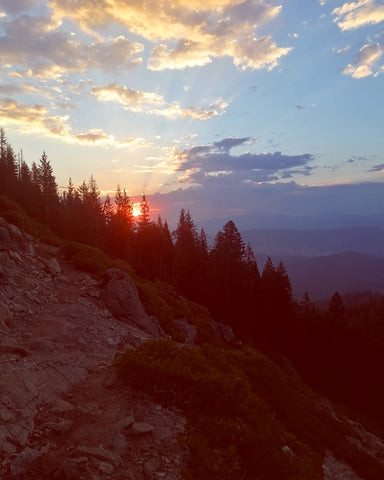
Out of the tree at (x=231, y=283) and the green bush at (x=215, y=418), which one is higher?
the green bush at (x=215, y=418)

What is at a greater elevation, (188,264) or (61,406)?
(61,406)

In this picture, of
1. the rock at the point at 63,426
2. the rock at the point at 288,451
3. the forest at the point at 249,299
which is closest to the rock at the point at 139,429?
the rock at the point at 63,426

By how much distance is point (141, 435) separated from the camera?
21.0ft

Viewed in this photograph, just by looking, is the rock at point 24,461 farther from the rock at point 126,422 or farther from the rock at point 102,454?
the rock at point 126,422

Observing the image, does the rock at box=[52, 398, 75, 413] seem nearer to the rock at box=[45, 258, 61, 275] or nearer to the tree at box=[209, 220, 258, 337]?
the rock at box=[45, 258, 61, 275]

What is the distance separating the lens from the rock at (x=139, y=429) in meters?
6.34

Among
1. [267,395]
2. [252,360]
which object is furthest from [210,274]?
[267,395]

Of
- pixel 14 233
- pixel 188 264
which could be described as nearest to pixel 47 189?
pixel 188 264

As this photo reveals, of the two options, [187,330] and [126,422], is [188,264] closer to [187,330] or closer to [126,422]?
[187,330]

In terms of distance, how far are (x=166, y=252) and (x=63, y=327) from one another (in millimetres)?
61388

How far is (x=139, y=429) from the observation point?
6387 mm

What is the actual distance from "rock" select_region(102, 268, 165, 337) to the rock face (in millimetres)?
66

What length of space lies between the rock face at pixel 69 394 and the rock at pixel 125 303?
7 cm

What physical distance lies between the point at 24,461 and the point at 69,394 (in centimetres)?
247
